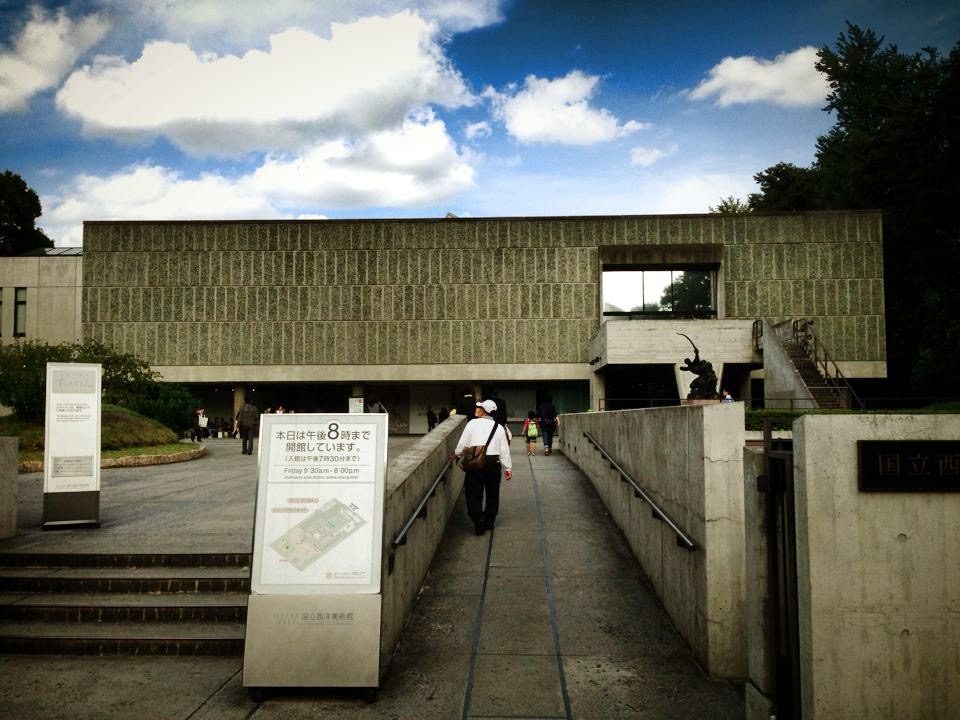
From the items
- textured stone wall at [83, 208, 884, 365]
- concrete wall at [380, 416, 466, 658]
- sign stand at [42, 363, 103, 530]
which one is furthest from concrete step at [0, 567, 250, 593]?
textured stone wall at [83, 208, 884, 365]

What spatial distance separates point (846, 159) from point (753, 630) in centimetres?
4991

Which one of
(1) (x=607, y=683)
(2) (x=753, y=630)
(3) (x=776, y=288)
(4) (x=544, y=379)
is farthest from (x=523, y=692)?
(3) (x=776, y=288)

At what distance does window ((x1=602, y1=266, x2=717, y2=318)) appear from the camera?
1448 inches

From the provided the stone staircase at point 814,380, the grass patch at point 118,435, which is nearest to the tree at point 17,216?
the grass patch at point 118,435

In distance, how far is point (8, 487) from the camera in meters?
8.19

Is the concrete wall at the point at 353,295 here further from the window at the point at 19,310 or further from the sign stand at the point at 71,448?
the sign stand at the point at 71,448

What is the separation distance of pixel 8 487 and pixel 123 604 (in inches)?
129

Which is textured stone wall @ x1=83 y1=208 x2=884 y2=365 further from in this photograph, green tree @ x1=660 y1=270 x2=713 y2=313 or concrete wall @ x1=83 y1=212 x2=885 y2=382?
green tree @ x1=660 y1=270 x2=713 y2=313

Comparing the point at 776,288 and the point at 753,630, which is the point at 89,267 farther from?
the point at 753,630

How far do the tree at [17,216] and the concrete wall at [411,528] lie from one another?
57.0m

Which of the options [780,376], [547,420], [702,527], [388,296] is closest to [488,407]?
[702,527]

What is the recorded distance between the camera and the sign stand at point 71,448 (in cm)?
849

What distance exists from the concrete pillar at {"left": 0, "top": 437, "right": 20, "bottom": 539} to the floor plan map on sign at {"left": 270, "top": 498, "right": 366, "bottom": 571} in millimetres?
5070

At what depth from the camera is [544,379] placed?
37000 mm
